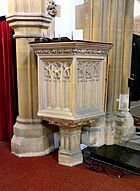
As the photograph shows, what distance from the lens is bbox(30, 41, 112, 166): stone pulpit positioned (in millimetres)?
2119

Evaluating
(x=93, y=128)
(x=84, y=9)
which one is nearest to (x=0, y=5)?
(x=84, y=9)

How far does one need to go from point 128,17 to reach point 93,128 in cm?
138

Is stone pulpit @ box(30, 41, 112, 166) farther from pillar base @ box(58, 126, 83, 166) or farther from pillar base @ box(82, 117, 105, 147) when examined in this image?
pillar base @ box(82, 117, 105, 147)

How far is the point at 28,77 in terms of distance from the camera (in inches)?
98.9

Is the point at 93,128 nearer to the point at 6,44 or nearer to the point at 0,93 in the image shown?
the point at 0,93

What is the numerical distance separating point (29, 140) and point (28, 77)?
667mm

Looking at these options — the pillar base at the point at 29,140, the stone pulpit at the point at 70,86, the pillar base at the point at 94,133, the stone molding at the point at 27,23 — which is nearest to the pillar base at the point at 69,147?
the stone pulpit at the point at 70,86

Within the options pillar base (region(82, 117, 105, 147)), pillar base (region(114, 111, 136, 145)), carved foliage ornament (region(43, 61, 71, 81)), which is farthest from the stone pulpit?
pillar base (region(114, 111, 136, 145))

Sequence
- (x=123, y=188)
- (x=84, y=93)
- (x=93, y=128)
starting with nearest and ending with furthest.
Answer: (x=123, y=188) < (x=84, y=93) < (x=93, y=128)

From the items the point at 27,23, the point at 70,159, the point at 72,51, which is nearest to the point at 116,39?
the point at 72,51

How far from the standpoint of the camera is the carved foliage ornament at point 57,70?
215 centimetres

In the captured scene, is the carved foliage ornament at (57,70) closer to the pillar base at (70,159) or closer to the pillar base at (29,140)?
the pillar base at (29,140)

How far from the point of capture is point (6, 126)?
308cm

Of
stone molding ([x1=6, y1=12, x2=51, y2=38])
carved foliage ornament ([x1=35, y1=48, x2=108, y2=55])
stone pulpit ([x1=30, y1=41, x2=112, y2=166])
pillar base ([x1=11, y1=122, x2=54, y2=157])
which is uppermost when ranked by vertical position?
stone molding ([x1=6, y1=12, x2=51, y2=38])
